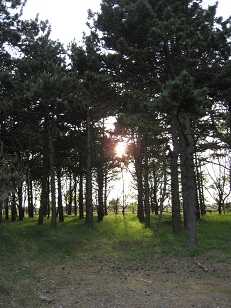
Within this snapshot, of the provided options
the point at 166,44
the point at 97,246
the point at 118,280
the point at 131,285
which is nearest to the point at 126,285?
the point at 131,285

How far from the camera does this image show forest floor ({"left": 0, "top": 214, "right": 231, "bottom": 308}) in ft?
23.1

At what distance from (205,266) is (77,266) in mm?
4312

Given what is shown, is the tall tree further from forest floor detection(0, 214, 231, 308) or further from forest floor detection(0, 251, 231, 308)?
forest floor detection(0, 251, 231, 308)

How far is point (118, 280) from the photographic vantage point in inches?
355

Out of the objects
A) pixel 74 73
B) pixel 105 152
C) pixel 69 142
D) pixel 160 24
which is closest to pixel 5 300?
pixel 160 24

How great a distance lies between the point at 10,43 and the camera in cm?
1535

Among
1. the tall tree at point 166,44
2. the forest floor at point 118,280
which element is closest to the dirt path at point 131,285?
the forest floor at point 118,280

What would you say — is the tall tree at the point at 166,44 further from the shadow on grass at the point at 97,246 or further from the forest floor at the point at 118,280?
the forest floor at the point at 118,280

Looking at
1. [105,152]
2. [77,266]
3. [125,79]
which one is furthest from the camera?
[105,152]

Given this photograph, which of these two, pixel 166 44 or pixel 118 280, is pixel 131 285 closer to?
pixel 118 280

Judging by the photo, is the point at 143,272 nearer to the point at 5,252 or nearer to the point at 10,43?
the point at 5,252

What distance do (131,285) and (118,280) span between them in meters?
0.67

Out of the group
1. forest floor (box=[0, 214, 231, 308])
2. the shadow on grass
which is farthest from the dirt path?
the shadow on grass

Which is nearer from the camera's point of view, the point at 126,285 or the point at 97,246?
the point at 126,285
